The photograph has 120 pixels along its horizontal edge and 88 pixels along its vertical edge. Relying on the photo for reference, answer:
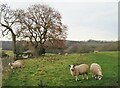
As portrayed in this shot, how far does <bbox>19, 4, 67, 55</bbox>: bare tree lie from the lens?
141ft

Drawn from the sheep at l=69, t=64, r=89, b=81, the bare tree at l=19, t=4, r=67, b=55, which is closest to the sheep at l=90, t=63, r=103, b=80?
the sheep at l=69, t=64, r=89, b=81

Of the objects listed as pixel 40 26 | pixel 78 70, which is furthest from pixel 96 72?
pixel 40 26

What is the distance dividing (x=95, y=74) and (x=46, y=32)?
86.1ft

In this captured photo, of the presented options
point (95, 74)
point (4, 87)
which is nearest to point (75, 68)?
point (95, 74)

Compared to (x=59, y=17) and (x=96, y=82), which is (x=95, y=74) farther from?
(x=59, y=17)

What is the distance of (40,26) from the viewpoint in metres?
43.7

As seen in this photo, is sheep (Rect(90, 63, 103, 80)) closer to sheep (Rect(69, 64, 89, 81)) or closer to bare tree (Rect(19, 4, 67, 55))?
sheep (Rect(69, 64, 89, 81))

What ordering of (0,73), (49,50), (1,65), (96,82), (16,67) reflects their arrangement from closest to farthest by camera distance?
(96,82) < (0,73) < (1,65) < (16,67) < (49,50)

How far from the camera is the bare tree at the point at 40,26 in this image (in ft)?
141

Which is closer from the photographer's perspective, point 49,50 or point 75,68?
point 75,68

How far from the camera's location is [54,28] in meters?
43.2

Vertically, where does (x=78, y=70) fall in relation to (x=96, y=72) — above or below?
above

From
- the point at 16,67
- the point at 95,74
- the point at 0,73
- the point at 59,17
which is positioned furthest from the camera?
the point at 59,17

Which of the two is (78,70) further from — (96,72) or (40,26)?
(40,26)
